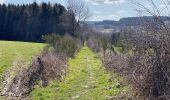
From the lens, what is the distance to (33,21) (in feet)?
294

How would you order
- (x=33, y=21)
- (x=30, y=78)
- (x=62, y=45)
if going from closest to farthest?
(x=30, y=78), (x=62, y=45), (x=33, y=21)

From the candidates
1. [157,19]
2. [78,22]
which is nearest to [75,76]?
[157,19]

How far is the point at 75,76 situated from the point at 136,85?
13.5 metres

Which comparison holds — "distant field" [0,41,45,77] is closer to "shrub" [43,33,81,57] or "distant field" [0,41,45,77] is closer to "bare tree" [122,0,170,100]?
"shrub" [43,33,81,57]

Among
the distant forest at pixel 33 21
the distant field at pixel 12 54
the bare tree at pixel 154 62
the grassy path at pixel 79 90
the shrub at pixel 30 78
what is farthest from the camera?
the distant forest at pixel 33 21

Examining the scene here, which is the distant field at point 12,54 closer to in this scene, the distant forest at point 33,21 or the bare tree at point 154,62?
the bare tree at point 154,62

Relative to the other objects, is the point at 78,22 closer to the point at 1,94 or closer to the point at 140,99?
the point at 1,94

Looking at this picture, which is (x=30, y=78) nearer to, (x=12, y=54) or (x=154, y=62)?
(x=154, y=62)

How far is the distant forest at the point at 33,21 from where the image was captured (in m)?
88.1

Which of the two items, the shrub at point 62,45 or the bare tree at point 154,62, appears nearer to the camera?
the bare tree at point 154,62

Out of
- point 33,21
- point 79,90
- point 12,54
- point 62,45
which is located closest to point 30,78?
point 79,90

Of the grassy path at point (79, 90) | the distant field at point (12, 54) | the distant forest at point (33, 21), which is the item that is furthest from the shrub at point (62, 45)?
the distant forest at point (33, 21)

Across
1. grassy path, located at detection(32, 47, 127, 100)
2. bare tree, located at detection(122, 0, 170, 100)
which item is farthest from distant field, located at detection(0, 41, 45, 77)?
bare tree, located at detection(122, 0, 170, 100)

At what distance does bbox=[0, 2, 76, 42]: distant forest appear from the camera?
88.1m
